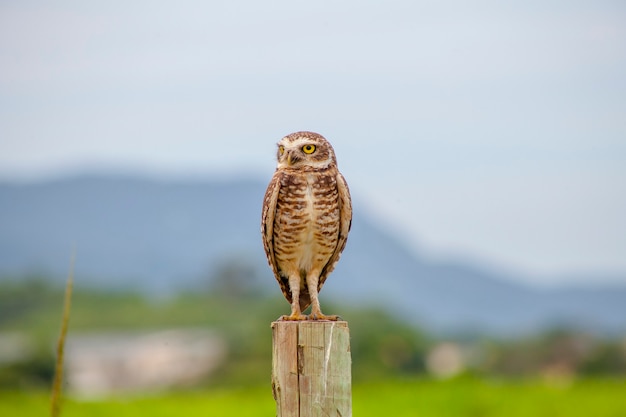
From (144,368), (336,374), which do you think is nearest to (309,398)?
(336,374)

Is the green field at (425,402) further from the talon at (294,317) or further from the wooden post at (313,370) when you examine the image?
the wooden post at (313,370)

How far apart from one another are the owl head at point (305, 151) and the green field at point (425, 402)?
30.2 feet

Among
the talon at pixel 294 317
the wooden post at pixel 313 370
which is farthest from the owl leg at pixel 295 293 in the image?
the wooden post at pixel 313 370

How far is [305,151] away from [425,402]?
1120cm

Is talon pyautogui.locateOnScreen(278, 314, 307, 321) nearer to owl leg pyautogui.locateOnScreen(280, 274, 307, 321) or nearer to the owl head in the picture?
owl leg pyautogui.locateOnScreen(280, 274, 307, 321)

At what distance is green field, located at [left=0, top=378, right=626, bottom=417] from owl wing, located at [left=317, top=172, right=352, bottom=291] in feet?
28.3

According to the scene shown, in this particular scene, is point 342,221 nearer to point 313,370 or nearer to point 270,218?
point 270,218

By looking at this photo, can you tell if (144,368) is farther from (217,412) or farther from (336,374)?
(336,374)

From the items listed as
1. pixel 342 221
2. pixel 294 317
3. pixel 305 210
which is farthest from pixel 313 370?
pixel 342 221

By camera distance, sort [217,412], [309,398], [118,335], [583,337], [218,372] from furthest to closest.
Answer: [118,335]
[583,337]
[218,372]
[217,412]
[309,398]

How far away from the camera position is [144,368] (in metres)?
62.1

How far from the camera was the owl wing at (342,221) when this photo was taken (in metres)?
6.89

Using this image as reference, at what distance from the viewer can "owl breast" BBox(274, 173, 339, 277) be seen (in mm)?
6766

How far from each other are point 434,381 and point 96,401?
6188 millimetres
